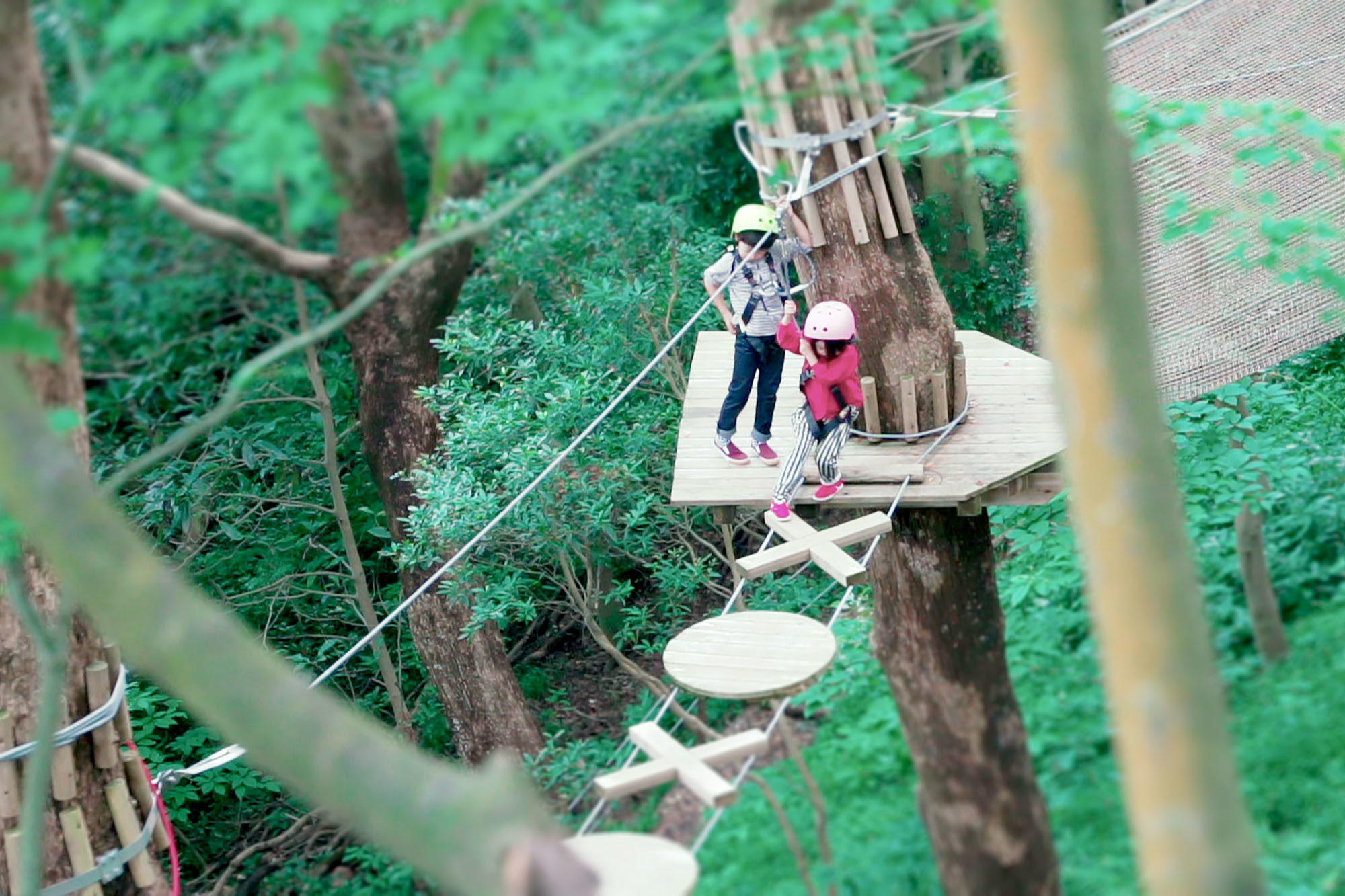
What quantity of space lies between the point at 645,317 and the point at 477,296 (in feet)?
4.87

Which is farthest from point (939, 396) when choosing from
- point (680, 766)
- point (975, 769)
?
point (680, 766)

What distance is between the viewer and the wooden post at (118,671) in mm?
4449

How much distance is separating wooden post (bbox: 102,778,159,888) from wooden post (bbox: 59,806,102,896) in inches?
4.0

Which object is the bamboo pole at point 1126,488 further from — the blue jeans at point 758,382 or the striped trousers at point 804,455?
the blue jeans at point 758,382

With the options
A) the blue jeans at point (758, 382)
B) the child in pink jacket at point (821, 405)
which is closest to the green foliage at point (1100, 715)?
the child in pink jacket at point (821, 405)

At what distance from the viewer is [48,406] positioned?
2.88 meters

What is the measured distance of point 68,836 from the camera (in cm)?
436

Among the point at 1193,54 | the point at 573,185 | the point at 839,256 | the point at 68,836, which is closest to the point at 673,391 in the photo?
the point at 573,185

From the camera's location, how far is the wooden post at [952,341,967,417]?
190 inches

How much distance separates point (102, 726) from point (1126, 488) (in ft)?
11.5

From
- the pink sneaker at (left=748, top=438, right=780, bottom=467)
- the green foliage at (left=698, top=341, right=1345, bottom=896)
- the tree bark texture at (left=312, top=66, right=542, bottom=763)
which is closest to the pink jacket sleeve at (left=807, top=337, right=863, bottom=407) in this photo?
the pink sneaker at (left=748, top=438, right=780, bottom=467)

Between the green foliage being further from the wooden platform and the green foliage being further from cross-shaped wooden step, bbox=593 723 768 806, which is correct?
the wooden platform

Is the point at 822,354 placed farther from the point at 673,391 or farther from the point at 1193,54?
the point at 1193,54

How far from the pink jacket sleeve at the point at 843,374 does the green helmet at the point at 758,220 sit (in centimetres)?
48
